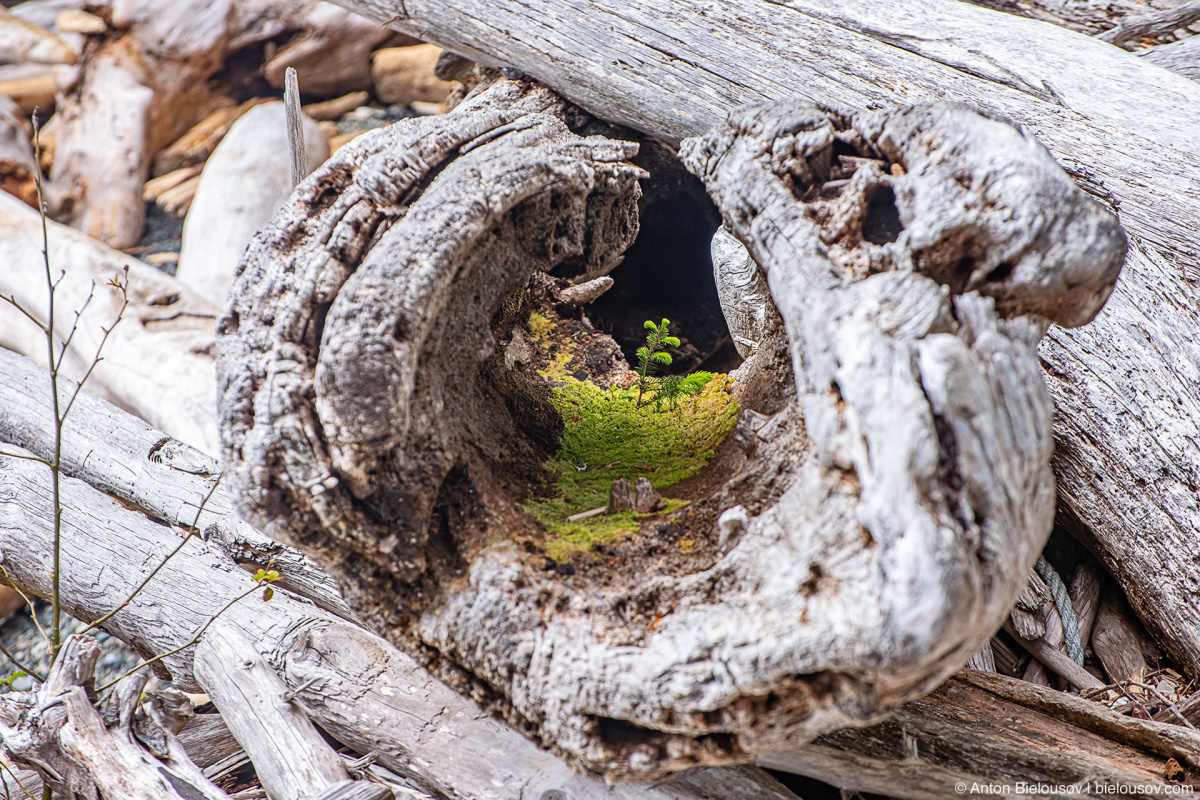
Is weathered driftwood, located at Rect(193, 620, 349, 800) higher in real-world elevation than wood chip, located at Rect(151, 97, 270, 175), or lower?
lower

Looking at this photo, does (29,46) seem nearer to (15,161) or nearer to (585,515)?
(15,161)

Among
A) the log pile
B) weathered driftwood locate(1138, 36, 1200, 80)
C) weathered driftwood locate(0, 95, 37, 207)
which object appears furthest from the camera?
weathered driftwood locate(0, 95, 37, 207)

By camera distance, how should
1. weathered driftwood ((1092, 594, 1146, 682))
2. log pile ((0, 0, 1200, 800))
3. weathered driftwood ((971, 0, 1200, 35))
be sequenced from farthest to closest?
weathered driftwood ((971, 0, 1200, 35)) < weathered driftwood ((1092, 594, 1146, 682)) < log pile ((0, 0, 1200, 800))

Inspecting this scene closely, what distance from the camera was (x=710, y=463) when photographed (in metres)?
2.40

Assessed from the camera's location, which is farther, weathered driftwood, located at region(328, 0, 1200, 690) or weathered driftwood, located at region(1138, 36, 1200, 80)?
weathered driftwood, located at region(1138, 36, 1200, 80)

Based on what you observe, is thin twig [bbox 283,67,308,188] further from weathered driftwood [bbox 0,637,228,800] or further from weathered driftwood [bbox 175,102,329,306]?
weathered driftwood [bbox 0,637,228,800]

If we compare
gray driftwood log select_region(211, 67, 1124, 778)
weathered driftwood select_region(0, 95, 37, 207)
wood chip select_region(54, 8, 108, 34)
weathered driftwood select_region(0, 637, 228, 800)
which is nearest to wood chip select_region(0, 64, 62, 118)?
wood chip select_region(54, 8, 108, 34)

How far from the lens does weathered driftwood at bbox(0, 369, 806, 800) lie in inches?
83.8

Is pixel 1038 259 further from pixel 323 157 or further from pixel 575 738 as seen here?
pixel 323 157

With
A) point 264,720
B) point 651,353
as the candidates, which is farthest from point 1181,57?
point 264,720

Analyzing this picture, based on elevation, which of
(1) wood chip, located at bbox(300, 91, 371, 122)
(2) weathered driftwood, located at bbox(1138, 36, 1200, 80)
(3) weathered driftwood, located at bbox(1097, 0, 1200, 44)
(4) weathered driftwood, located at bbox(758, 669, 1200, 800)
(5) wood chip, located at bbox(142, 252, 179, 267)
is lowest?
(5) wood chip, located at bbox(142, 252, 179, 267)

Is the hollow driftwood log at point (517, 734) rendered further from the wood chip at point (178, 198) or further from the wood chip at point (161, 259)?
the wood chip at point (178, 198)

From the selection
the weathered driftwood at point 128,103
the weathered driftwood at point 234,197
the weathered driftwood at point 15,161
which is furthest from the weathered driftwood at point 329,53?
the weathered driftwood at point 15,161

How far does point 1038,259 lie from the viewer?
1.48m
